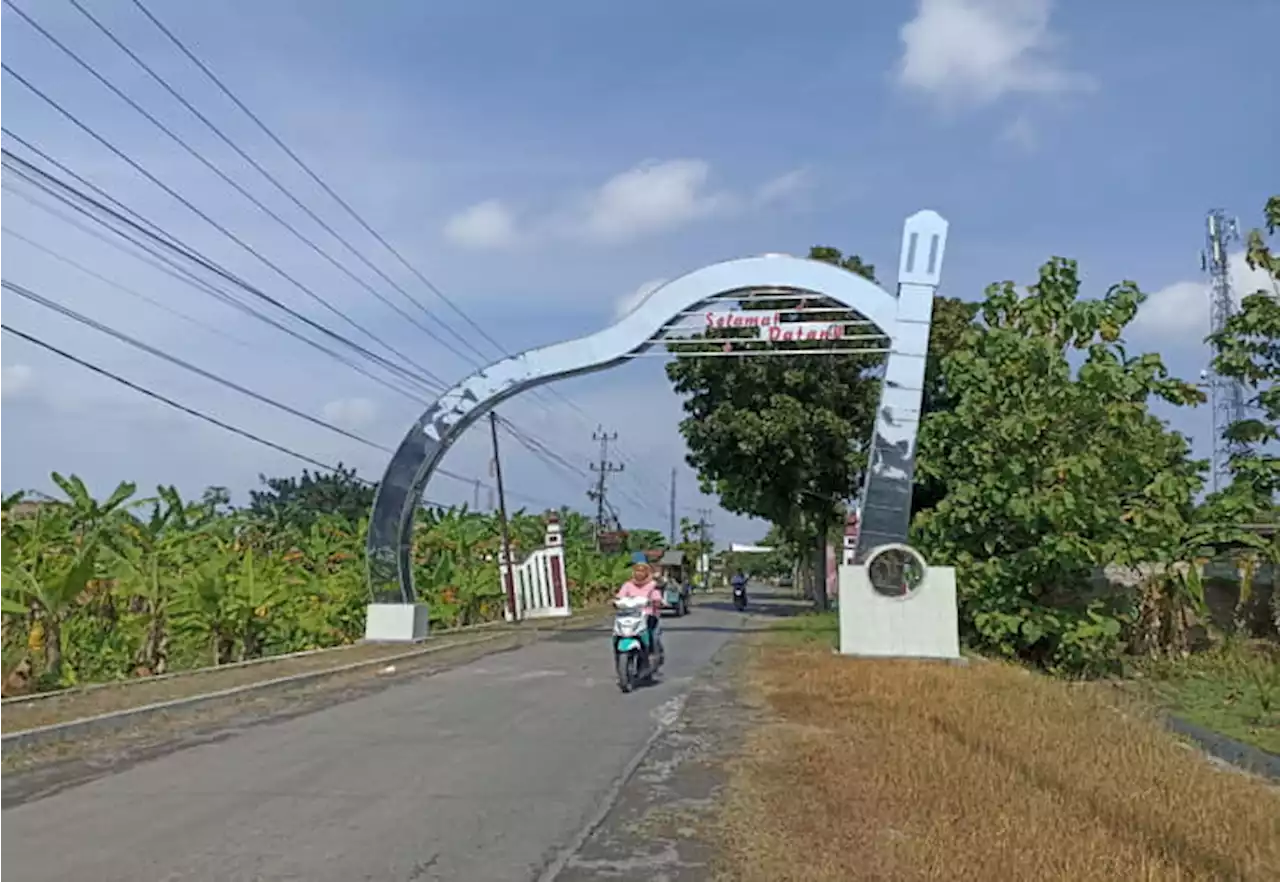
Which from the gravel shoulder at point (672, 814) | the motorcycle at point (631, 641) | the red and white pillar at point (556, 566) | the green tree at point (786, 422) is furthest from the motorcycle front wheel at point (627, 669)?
the red and white pillar at point (556, 566)

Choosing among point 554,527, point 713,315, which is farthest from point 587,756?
point 554,527

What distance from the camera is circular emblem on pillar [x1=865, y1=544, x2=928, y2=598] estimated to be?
1959 cm

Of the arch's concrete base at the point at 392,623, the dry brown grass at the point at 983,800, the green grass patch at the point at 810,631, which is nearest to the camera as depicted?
the dry brown grass at the point at 983,800

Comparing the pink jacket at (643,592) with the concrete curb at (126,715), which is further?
the pink jacket at (643,592)

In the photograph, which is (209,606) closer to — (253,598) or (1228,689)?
(253,598)

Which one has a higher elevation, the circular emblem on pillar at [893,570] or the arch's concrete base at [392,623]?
the circular emblem on pillar at [893,570]

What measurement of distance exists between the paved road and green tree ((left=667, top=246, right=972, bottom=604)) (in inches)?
883

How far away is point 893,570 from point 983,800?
1205cm

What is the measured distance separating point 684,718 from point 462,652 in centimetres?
1001

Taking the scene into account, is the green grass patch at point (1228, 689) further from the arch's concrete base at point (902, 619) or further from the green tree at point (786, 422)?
the green tree at point (786, 422)

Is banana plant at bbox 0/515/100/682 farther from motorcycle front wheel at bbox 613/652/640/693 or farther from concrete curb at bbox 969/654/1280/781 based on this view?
concrete curb at bbox 969/654/1280/781

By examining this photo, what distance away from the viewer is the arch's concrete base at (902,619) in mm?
19234

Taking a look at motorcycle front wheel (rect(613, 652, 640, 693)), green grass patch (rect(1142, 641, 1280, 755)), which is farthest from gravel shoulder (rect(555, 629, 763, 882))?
green grass patch (rect(1142, 641, 1280, 755))

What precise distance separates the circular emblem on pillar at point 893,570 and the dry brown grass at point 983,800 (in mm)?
6060
